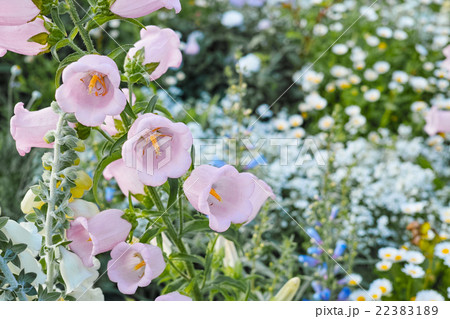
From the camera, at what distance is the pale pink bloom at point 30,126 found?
0.71 meters

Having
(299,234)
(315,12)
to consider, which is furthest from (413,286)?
(315,12)

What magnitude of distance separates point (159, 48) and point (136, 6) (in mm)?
98

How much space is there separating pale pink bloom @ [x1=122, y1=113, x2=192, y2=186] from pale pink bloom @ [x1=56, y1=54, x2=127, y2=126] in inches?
1.4

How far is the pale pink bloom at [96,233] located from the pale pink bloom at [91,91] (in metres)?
0.14

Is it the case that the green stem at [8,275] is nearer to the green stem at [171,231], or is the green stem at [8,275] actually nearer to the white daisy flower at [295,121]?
the green stem at [171,231]

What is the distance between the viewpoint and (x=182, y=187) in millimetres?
741

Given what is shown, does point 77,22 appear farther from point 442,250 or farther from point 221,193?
point 442,250

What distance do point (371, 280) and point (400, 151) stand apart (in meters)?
0.66

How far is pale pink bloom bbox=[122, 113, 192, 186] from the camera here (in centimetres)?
64

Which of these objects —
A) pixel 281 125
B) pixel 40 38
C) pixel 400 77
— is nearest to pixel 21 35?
pixel 40 38

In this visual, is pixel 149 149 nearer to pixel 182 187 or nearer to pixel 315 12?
pixel 182 187

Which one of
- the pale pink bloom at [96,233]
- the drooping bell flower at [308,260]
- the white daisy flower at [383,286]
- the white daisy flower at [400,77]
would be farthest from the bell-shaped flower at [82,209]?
the white daisy flower at [400,77]

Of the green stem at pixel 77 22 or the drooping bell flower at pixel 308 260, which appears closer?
the green stem at pixel 77 22

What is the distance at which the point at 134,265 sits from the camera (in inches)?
30.4
